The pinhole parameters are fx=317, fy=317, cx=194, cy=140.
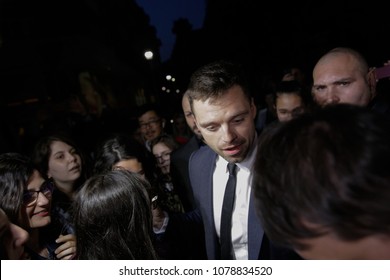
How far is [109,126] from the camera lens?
3.31 meters

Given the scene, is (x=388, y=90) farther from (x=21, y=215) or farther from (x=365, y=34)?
(x=365, y=34)

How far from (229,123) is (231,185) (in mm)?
240

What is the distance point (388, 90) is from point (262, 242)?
111 centimetres

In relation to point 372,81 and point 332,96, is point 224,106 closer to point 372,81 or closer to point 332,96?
point 332,96

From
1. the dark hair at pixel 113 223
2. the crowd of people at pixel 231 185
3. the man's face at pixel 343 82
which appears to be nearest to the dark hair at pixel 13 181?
the crowd of people at pixel 231 185

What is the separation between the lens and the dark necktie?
1211 mm

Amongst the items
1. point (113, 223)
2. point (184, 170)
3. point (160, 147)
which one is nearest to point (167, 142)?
point (160, 147)

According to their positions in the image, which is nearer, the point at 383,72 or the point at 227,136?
the point at 227,136

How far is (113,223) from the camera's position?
965 millimetres

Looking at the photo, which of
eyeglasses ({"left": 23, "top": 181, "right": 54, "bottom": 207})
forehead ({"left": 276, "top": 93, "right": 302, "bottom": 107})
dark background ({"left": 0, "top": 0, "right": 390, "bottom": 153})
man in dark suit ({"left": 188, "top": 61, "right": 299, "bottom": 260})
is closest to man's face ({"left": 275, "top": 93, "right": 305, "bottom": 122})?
forehead ({"left": 276, "top": 93, "right": 302, "bottom": 107})

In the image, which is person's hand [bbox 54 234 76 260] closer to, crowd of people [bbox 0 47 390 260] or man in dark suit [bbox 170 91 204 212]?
crowd of people [bbox 0 47 390 260]

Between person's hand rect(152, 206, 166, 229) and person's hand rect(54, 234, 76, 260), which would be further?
person's hand rect(152, 206, 166, 229)

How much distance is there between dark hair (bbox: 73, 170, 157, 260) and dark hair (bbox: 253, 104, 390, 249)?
0.55 meters

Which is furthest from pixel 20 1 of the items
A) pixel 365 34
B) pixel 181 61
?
pixel 365 34
